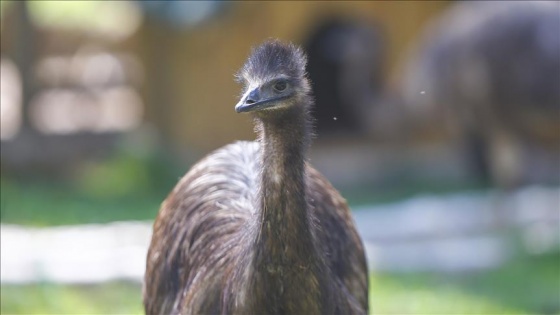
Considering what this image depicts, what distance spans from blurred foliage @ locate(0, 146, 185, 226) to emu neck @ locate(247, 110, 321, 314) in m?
5.77

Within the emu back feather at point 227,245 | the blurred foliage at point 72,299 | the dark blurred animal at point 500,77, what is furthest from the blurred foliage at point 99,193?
the emu back feather at point 227,245

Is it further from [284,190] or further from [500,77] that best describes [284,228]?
[500,77]

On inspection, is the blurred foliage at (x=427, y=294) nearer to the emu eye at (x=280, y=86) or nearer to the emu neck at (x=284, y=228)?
the emu neck at (x=284, y=228)

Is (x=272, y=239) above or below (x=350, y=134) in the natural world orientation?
below

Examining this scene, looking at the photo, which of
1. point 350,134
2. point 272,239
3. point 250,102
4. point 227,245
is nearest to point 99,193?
point 350,134

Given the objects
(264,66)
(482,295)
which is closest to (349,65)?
(482,295)

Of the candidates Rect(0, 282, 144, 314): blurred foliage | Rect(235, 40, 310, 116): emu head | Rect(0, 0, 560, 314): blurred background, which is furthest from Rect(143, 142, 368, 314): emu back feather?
Rect(0, 0, 560, 314): blurred background

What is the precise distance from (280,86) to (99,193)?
7054mm

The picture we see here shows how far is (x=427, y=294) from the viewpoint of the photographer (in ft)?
25.3

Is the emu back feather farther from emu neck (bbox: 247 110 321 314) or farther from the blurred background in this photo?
the blurred background

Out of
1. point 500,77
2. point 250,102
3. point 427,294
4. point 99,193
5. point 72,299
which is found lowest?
point 72,299

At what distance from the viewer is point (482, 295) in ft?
25.7

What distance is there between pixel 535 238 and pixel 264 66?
5.74m

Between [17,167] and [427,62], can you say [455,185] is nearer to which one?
[427,62]
